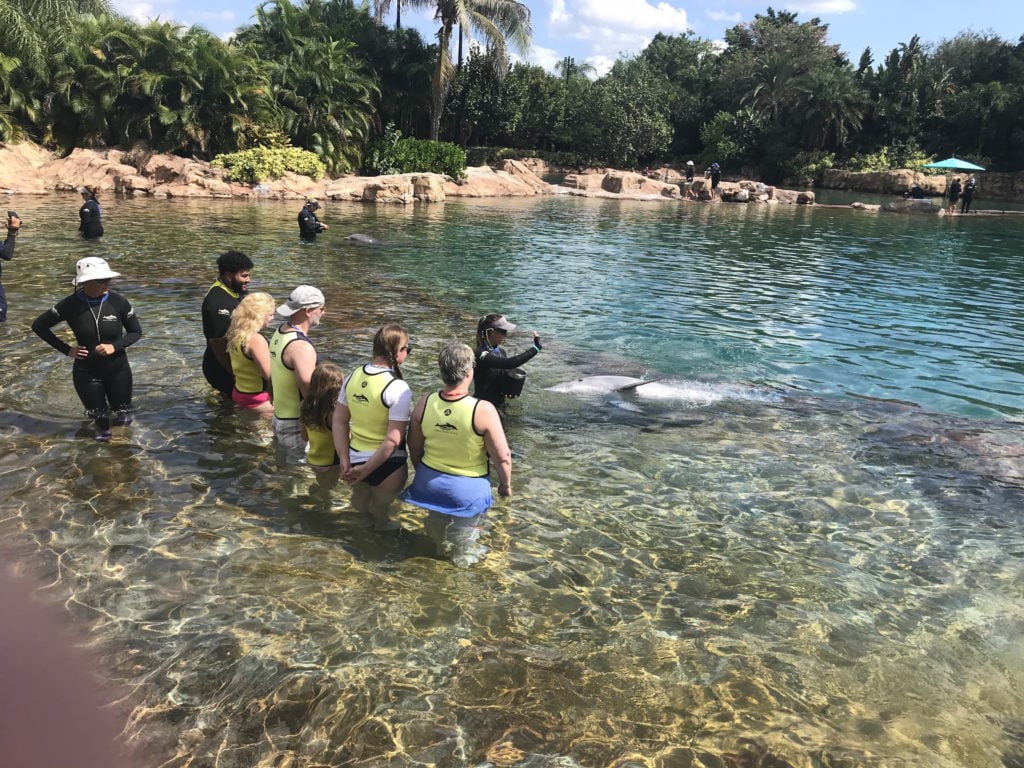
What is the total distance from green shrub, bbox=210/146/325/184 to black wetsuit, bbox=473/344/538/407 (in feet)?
95.6

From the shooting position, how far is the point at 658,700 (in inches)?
164

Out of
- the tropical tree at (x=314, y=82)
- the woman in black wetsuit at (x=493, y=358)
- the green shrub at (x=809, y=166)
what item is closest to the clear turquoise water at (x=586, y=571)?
the woman in black wetsuit at (x=493, y=358)

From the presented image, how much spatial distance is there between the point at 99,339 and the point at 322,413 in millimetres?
2415

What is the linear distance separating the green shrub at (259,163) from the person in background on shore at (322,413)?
99.7 ft

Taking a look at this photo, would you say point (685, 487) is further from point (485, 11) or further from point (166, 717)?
point (485, 11)

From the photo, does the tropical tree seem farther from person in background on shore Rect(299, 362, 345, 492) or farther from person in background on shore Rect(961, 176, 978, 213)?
person in background on shore Rect(299, 362, 345, 492)

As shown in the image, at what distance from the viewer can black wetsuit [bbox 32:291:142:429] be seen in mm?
6078

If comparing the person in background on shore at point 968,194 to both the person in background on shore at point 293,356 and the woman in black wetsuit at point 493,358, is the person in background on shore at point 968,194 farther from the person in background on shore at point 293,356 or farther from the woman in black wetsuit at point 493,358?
the person in background on shore at point 293,356

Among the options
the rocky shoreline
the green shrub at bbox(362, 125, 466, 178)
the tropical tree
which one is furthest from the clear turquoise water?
the green shrub at bbox(362, 125, 466, 178)

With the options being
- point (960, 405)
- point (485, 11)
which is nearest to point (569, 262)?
point (960, 405)

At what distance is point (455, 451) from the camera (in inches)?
190

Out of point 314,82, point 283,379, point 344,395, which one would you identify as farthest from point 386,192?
point 344,395

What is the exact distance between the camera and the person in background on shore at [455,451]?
4.68m

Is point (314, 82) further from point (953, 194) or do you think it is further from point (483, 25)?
point (953, 194)
